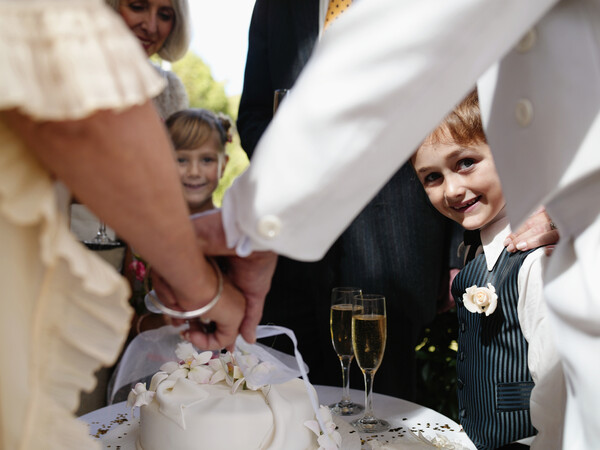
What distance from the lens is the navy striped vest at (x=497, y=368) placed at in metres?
1.48

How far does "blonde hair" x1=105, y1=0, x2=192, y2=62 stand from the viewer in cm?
314

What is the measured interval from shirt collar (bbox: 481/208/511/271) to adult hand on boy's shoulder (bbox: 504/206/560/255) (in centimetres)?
6

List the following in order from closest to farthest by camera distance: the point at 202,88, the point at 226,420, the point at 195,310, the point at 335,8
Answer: the point at 195,310 → the point at 226,420 → the point at 335,8 → the point at 202,88

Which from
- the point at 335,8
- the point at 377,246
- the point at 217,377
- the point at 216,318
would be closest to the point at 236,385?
the point at 217,377

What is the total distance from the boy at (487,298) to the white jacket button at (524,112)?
581 mm

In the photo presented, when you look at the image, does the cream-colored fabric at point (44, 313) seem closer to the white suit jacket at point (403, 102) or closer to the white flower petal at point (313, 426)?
the white suit jacket at point (403, 102)

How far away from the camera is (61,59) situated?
1.92ft

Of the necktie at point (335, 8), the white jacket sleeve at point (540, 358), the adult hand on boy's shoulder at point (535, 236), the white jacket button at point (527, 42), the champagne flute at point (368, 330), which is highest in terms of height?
the white jacket button at point (527, 42)

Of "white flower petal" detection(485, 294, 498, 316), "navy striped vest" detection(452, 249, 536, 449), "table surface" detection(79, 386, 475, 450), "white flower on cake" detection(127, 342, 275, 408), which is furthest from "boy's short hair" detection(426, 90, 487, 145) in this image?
"white flower on cake" detection(127, 342, 275, 408)

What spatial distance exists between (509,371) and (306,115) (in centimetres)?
100

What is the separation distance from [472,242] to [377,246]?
1.44 feet

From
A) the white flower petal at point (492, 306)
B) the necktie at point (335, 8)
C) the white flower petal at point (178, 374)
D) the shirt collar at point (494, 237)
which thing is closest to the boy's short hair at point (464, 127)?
the shirt collar at point (494, 237)

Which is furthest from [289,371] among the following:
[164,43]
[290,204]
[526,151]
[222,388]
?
[164,43]

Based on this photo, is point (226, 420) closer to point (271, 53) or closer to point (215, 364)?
point (215, 364)
